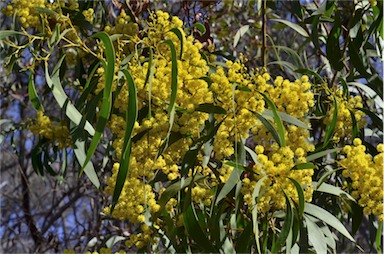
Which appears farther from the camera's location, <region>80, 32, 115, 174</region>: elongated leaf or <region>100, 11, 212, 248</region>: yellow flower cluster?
<region>100, 11, 212, 248</region>: yellow flower cluster

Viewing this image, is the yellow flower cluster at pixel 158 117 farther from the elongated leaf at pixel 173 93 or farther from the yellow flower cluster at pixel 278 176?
the yellow flower cluster at pixel 278 176

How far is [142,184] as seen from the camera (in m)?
1.23

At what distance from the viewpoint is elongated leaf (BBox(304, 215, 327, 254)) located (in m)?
1.20

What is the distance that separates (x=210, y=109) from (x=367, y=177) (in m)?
0.35

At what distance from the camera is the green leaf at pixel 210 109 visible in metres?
1.13

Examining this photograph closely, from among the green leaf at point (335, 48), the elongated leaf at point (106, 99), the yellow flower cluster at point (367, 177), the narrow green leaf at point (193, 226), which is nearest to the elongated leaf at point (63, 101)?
the elongated leaf at point (106, 99)

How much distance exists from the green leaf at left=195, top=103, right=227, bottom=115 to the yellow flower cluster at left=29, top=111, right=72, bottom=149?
68 centimetres

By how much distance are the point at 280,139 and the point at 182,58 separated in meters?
0.25

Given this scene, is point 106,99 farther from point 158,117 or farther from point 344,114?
point 344,114

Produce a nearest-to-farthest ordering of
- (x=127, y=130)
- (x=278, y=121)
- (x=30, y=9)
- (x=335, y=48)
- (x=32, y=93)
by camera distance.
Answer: (x=127, y=130) → (x=278, y=121) → (x=32, y=93) → (x=30, y=9) → (x=335, y=48)

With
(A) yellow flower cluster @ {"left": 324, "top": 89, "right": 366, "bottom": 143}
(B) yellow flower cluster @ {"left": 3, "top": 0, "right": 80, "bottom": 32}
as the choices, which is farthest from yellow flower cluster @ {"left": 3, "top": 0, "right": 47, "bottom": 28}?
(A) yellow flower cluster @ {"left": 324, "top": 89, "right": 366, "bottom": 143}

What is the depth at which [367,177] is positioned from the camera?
1.22 metres

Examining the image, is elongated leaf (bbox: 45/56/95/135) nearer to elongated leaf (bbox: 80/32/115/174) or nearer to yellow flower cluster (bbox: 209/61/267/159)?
elongated leaf (bbox: 80/32/115/174)

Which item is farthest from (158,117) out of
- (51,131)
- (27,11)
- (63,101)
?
(51,131)
